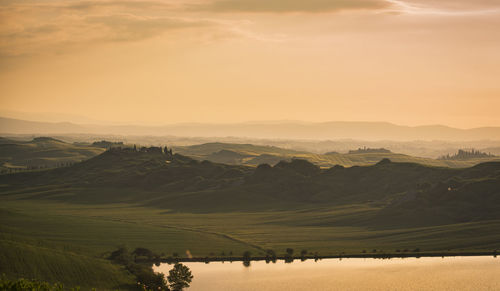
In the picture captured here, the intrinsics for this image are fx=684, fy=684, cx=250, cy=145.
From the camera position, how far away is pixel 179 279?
158 metres

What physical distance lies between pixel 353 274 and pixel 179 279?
45.3 m

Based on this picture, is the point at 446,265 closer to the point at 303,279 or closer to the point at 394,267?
the point at 394,267

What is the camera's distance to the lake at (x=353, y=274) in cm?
15788

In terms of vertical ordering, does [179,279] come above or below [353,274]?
below

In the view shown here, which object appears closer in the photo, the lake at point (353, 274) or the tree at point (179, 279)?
the tree at point (179, 279)

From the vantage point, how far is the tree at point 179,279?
156500 millimetres

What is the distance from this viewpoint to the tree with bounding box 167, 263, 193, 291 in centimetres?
15650

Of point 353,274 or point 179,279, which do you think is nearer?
Answer: point 179,279

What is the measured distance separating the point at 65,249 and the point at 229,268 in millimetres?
46225

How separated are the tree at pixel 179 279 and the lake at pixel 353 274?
2.69 m

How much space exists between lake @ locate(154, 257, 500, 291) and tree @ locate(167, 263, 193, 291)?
8.81ft

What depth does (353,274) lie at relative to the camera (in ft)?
570

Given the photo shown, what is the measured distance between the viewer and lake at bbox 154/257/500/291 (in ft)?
518

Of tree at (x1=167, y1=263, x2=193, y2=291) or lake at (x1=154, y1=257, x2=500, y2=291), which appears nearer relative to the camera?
tree at (x1=167, y1=263, x2=193, y2=291)
